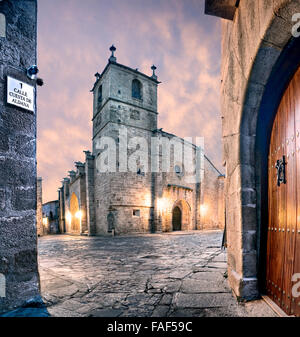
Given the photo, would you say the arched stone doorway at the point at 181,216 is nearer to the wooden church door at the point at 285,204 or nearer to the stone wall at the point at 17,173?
the wooden church door at the point at 285,204

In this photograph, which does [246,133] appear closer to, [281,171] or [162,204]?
[281,171]

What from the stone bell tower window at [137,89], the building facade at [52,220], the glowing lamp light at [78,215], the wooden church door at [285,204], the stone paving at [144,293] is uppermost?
the stone bell tower window at [137,89]

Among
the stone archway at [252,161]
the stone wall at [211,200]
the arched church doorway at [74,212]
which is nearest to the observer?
the stone archway at [252,161]

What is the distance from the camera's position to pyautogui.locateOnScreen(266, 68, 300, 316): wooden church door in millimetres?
1718

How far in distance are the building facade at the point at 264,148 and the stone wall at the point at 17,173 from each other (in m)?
2.12

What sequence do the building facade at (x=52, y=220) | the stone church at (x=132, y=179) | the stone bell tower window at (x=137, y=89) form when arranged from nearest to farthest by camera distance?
the stone church at (x=132, y=179) → the stone bell tower window at (x=137, y=89) → the building facade at (x=52, y=220)

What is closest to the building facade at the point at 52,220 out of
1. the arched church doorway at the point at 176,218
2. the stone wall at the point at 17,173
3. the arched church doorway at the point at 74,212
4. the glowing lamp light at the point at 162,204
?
the arched church doorway at the point at 74,212

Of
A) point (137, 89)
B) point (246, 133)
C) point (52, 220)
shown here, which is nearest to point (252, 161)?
point (246, 133)

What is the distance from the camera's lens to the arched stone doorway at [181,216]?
1903 centimetres

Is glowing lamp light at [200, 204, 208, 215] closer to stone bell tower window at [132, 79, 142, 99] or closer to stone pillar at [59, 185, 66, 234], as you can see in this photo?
stone bell tower window at [132, 79, 142, 99]

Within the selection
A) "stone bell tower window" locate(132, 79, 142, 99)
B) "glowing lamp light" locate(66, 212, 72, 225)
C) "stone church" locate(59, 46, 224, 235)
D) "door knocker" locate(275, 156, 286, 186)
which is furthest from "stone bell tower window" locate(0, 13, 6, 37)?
"glowing lamp light" locate(66, 212, 72, 225)

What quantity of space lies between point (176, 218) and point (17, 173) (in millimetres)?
17974

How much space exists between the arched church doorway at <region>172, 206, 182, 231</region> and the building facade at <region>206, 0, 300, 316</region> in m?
16.6
